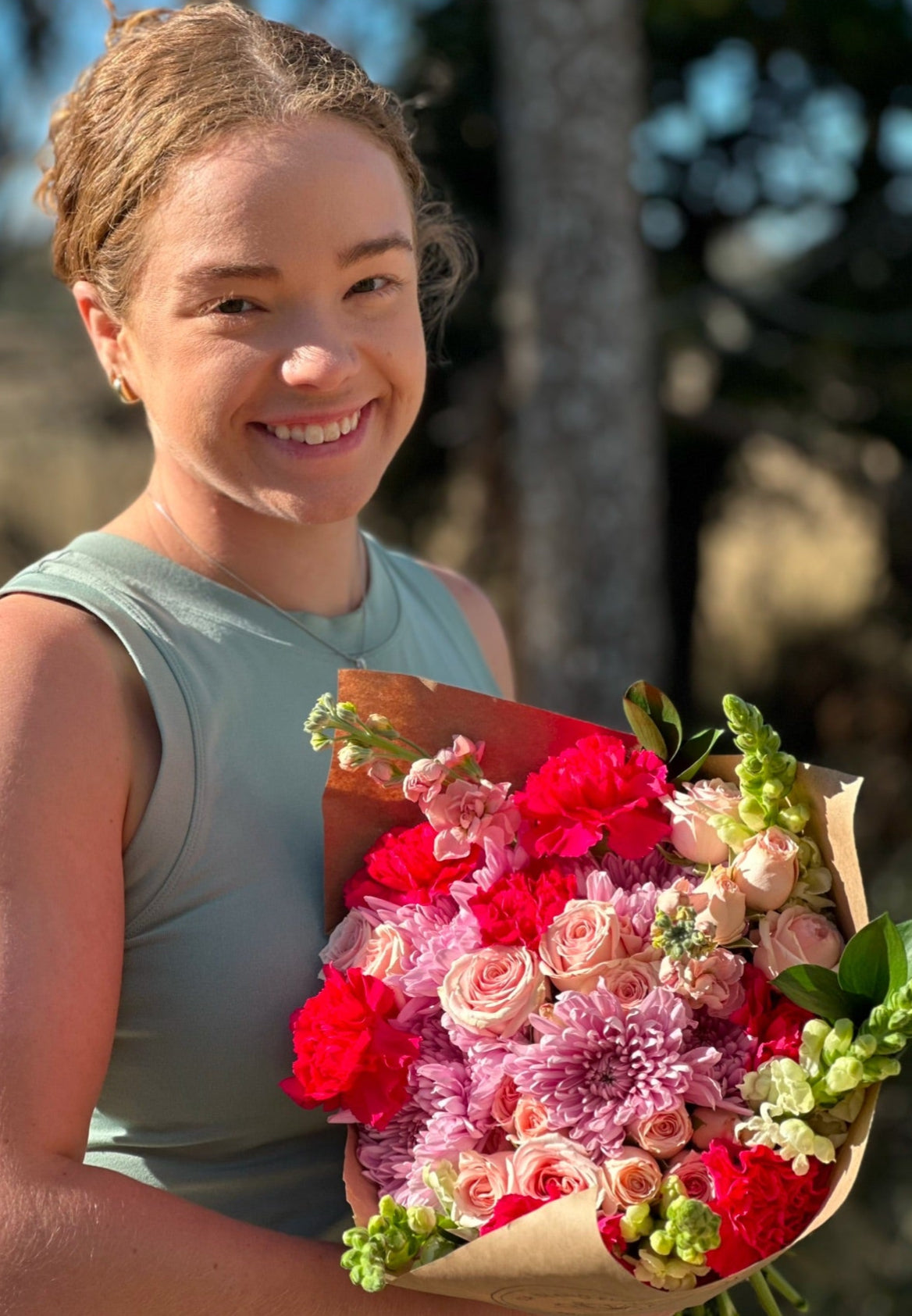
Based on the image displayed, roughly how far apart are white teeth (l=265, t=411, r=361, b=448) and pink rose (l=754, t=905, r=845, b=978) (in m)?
0.80

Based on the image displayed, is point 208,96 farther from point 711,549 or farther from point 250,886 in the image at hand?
point 711,549

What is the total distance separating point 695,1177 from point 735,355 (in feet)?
16.1

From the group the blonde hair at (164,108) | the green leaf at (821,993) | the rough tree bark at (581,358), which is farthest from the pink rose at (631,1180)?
the rough tree bark at (581,358)

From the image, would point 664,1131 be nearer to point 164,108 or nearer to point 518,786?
point 518,786

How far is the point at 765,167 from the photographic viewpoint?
18.4 ft

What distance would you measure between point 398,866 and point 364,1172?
1.08 ft

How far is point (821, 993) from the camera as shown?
4.53ft

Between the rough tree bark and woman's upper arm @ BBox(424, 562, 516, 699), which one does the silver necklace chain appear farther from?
the rough tree bark

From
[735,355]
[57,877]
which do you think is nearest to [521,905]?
[57,877]

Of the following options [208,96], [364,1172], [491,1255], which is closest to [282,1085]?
[364,1172]

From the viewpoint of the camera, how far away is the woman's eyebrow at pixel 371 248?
1.72 m

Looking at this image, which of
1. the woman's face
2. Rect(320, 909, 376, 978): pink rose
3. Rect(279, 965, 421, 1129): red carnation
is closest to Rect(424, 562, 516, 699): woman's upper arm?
the woman's face

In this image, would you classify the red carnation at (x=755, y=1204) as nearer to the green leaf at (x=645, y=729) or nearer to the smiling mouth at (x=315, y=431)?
the green leaf at (x=645, y=729)

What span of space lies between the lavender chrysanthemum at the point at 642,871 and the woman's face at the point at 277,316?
1.97 ft
